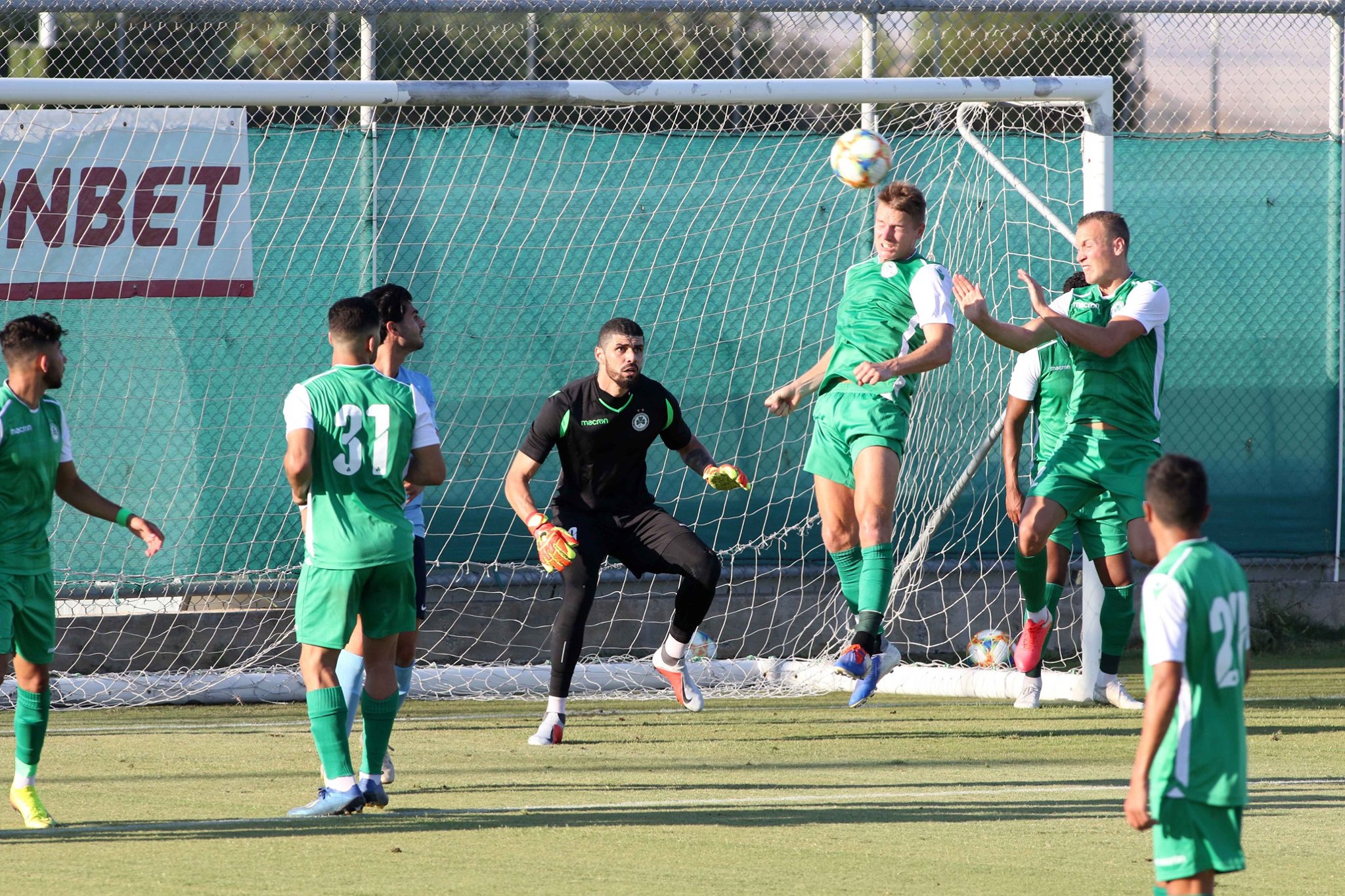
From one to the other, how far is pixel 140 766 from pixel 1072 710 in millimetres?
5025

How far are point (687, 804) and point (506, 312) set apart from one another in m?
5.36

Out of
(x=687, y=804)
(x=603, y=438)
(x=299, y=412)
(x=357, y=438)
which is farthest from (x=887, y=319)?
(x=299, y=412)

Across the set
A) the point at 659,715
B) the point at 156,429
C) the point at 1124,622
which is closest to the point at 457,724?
the point at 659,715

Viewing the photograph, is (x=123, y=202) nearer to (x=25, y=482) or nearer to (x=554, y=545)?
(x=554, y=545)

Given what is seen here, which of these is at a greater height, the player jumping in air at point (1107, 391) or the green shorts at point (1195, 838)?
the player jumping in air at point (1107, 391)

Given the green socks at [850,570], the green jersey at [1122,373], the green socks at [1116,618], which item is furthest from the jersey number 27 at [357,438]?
the green socks at [1116,618]

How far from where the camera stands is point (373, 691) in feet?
19.2

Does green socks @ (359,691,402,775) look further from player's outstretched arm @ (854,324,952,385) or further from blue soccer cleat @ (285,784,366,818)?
player's outstretched arm @ (854,324,952,385)

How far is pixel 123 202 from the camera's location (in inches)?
385

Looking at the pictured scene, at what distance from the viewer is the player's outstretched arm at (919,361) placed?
23.0 feet

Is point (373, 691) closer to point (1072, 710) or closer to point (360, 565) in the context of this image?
point (360, 565)

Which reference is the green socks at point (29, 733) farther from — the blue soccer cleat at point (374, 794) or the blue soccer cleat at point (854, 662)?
the blue soccer cleat at point (854, 662)

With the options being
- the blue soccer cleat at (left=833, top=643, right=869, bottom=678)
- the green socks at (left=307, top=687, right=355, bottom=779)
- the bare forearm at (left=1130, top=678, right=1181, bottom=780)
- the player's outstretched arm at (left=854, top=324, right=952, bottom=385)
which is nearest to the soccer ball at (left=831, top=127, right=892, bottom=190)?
the player's outstretched arm at (left=854, top=324, right=952, bottom=385)

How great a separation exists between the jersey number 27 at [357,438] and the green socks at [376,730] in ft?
2.85
